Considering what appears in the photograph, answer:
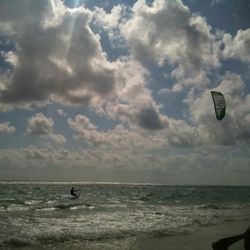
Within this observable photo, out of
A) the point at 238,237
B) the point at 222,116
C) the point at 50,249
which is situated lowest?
the point at 50,249

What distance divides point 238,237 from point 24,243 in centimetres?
977

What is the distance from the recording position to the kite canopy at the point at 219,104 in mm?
14057

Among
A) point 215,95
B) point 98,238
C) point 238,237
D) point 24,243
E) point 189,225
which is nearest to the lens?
point 238,237

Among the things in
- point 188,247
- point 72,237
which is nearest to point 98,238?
point 72,237

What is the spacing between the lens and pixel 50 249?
15477mm

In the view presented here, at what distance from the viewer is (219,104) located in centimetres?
1423

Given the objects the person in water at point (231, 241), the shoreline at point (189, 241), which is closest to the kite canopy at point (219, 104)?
the shoreline at point (189, 241)

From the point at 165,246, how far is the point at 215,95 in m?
6.15

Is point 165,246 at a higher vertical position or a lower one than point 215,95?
lower

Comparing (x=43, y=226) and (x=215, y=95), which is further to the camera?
(x=43, y=226)

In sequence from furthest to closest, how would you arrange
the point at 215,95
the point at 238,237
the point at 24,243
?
the point at 24,243
the point at 215,95
the point at 238,237

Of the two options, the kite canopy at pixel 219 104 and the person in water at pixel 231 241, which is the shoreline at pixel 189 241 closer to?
the kite canopy at pixel 219 104

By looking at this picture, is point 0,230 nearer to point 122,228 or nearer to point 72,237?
point 72,237

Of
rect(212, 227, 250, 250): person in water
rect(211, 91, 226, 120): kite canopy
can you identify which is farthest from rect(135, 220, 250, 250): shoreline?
rect(212, 227, 250, 250): person in water
